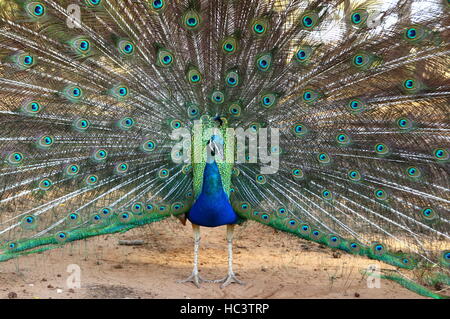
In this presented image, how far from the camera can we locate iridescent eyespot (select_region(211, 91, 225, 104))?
153 inches

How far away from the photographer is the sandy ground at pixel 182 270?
4.06 metres

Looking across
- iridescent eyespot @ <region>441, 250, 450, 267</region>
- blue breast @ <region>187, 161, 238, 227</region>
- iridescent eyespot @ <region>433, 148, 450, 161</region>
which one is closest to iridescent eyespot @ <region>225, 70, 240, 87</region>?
blue breast @ <region>187, 161, 238, 227</region>

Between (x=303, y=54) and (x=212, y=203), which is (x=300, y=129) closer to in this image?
(x=303, y=54)

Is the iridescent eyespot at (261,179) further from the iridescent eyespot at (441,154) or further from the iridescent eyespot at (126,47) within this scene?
the iridescent eyespot at (126,47)

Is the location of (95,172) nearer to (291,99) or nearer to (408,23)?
(291,99)

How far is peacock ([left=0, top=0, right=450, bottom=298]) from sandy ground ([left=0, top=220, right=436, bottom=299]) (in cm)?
50

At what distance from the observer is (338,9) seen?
348cm

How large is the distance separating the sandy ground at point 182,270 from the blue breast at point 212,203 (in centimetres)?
71

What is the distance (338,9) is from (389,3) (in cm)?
38

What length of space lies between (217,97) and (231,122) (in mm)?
260

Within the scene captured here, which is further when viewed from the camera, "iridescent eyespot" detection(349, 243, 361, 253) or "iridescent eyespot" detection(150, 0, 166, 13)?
"iridescent eyespot" detection(349, 243, 361, 253)

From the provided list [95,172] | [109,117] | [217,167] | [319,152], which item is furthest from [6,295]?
[319,152]

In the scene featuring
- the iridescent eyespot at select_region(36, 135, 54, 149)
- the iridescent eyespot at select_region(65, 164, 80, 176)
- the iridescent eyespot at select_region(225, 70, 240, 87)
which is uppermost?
the iridescent eyespot at select_region(225, 70, 240, 87)

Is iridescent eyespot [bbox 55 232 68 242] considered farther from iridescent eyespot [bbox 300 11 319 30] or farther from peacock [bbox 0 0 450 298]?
iridescent eyespot [bbox 300 11 319 30]
